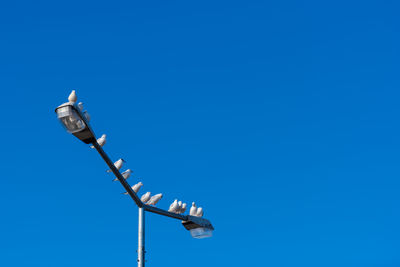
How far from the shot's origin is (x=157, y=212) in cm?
1046

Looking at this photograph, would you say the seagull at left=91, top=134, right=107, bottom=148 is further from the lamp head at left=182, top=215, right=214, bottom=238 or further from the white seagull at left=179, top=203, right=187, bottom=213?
the lamp head at left=182, top=215, right=214, bottom=238

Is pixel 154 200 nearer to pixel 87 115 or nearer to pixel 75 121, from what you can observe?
pixel 87 115

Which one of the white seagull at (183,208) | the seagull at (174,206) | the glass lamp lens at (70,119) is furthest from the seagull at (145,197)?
the glass lamp lens at (70,119)

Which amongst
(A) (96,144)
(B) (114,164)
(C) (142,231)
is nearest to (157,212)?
(C) (142,231)

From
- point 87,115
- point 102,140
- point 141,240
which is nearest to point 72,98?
point 87,115

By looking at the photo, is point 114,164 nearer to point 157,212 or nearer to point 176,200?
point 157,212

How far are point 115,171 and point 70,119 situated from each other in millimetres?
1900

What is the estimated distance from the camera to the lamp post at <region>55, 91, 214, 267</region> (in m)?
7.34

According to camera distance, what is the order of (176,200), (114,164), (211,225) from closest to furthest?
1. (114,164)
2. (176,200)
3. (211,225)

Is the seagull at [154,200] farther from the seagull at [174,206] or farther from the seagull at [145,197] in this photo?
the seagull at [174,206]

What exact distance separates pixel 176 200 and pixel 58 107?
5.28 m

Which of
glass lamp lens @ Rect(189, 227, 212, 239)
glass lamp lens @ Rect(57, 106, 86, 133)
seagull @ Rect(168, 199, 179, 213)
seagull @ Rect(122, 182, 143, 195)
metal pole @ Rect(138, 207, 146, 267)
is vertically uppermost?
seagull @ Rect(168, 199, 179, 213)

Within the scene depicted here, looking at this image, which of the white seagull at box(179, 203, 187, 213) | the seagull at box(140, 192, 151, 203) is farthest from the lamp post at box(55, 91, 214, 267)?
the seagull at box(140, 192, 151, 203)

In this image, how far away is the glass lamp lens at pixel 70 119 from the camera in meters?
7.28
